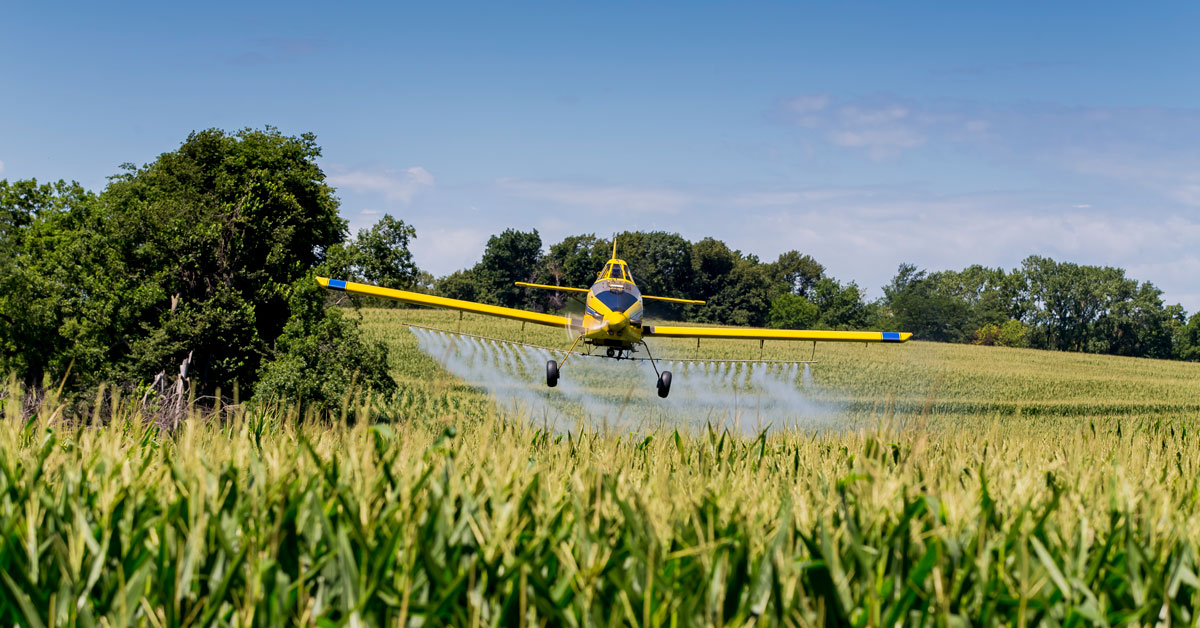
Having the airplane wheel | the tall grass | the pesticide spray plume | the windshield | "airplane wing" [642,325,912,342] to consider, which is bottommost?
the pesticide spray plume

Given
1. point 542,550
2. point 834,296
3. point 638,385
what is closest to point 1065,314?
point 834,296

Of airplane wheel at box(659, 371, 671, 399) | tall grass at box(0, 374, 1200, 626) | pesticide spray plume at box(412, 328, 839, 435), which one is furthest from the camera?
pesticide spray plume at box(412, 328, 839, 435)

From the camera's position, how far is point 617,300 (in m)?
24.2

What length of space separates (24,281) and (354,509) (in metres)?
42.8

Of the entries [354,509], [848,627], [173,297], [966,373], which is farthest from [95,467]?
[966,373]

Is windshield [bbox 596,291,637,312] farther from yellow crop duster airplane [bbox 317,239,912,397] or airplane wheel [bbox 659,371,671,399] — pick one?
airplane wheel [bbox 659,371,671,399]

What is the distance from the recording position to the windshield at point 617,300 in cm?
2411

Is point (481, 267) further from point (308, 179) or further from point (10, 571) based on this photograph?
point (10, 571)

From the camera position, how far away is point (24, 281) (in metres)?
38.2

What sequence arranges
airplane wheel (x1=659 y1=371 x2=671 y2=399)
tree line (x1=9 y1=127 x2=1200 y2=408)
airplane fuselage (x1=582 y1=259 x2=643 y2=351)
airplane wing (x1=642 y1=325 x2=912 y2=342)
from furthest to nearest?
1. tree line (x1=9 y1=127 x2=1200 y2=408)
2. airplane wheel (x1=659 y1=371 x2=671 y2=399)
3. airplane wing (x1=642 y1=325 x2=912 y2=342)
4. airplane fuselage (x1=582 y1=259 x2=643 y2=351)

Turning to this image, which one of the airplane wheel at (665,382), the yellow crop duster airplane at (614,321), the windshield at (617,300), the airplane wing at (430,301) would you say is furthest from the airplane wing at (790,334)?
the airplane wing at (430,301)

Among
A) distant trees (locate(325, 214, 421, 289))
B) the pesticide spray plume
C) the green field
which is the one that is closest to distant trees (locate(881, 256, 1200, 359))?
the pesticide spray plume

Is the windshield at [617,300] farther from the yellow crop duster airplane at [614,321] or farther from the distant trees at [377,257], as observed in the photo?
the distant trees at [377,257]

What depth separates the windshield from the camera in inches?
949
